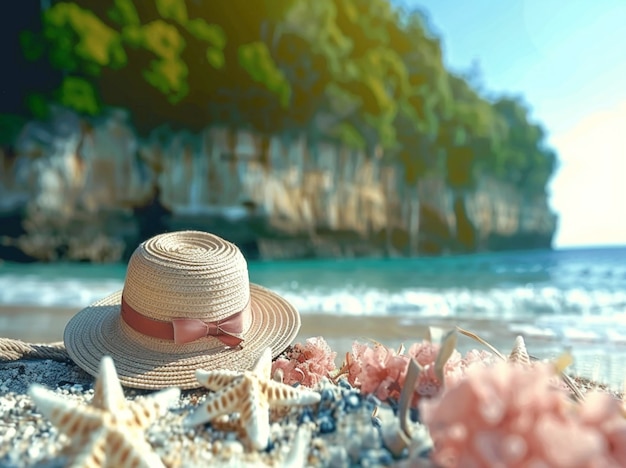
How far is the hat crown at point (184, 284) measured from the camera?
2.07 m

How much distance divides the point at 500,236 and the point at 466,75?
13.4 metres

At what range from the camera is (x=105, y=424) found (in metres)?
1.18

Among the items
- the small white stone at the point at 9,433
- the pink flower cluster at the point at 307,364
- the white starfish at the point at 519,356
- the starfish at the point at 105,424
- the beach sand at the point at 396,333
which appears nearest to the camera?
the starfish at the point at 105,424

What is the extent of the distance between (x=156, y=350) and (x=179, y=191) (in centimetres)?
1958

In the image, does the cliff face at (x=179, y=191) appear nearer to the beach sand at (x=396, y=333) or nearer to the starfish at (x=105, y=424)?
the beach sand at (x=396, y=333)

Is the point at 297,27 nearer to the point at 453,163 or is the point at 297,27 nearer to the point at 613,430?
the point at 453,163

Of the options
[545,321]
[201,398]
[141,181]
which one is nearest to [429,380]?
[201,398]

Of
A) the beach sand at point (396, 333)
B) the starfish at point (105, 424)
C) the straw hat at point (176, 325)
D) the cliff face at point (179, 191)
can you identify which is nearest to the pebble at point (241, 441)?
the starfish at point (105, 424)

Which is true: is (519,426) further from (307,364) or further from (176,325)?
(176,325)

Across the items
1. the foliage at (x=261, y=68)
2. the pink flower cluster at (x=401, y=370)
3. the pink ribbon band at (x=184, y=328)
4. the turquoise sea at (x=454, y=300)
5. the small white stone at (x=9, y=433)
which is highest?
the foliage at (x=261, y=68)

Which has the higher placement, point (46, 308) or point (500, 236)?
point (500, 236)

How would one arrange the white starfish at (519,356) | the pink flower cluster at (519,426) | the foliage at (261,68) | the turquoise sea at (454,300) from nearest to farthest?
the pink flower cluster at (519,426) → the white starfish at (519,356) → the turquoise sea at (454,300) → the foliage at (261,68)

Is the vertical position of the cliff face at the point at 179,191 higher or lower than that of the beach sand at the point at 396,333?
higher

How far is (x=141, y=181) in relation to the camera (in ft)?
67.2
